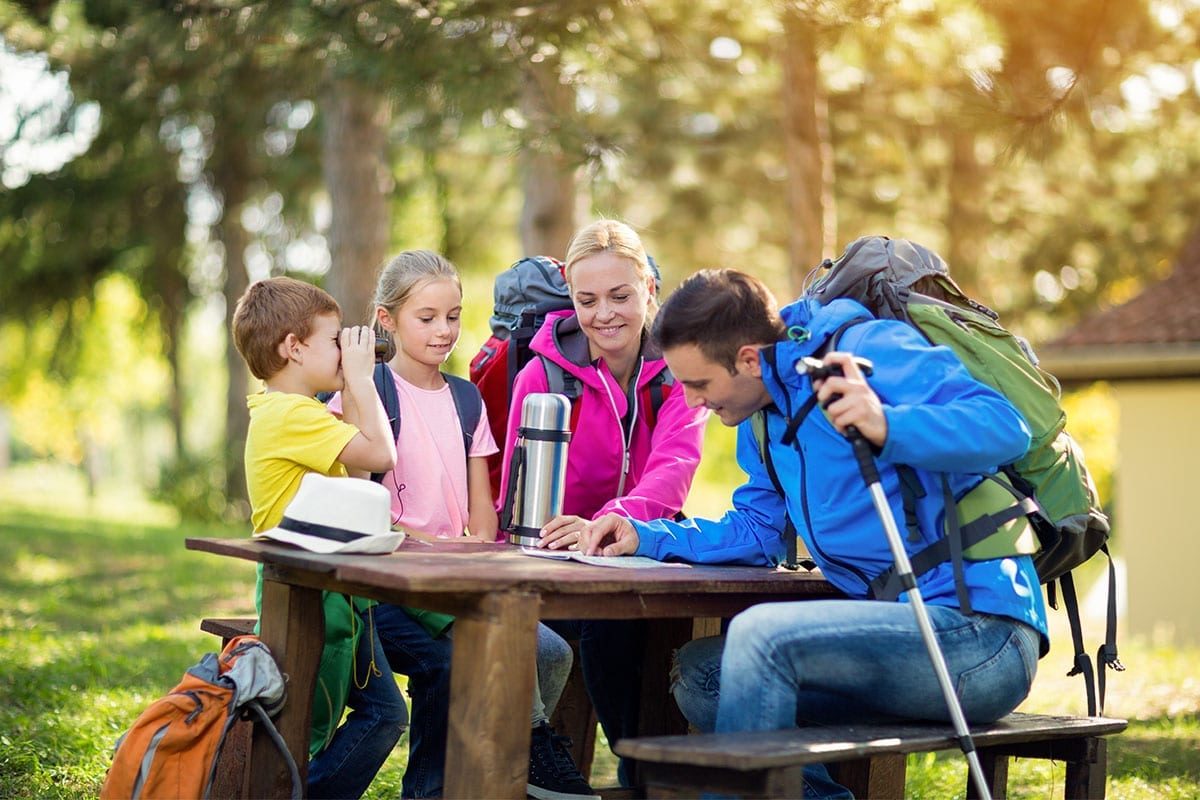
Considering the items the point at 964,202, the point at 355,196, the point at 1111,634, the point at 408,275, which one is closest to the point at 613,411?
the point at 408,275

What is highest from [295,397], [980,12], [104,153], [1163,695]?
[104,153]

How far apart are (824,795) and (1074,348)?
12063 mm

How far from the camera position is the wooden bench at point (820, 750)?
10.6ft

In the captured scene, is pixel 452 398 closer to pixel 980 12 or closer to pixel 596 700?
pixel 596 700

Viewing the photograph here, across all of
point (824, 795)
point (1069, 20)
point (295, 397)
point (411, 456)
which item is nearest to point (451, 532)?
point (411, 456)

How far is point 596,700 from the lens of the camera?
530 centimetres

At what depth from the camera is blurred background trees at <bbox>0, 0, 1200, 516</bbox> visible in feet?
25.2

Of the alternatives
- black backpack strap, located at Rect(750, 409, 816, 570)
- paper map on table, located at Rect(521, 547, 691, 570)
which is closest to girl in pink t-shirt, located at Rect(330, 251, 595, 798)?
paper map on table, located at Rect(521, 547, 691, 570)

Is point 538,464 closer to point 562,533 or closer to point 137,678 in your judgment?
point 562,533

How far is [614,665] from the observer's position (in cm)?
527

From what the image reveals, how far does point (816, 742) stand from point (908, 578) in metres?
0.49

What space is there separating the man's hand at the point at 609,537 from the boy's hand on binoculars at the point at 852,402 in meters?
0.93

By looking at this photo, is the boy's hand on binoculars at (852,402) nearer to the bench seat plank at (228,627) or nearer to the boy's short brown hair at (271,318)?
the boy's short brown hair at (271,318)

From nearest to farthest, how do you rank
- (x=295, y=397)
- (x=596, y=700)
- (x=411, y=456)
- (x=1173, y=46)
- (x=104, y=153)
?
1. (x=295, y=397)
2. (x=411, y=456)
3. (x=596, y=700)
4. (x=1173, y=46)
5. (x=104, y=153)
